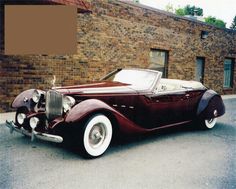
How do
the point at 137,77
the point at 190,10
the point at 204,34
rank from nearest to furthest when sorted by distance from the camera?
the point at 137,77
the point at 204,34
the point at 190,10

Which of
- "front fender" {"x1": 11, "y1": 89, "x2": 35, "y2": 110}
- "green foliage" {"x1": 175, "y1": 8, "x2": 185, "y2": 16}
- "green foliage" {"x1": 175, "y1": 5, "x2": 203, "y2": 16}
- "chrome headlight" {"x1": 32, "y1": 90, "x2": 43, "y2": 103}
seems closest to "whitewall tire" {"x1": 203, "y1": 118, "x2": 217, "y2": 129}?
"chrome headlight" {"x1": 32, "y1": 90, "x2": 43, "y2": 103}

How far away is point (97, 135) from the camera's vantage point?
445 centimetres

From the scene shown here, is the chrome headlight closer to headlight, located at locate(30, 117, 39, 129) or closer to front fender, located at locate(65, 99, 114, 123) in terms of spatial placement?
headlight, located at locate(30, 117, 39, 129)

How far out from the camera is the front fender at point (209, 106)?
21.5 ft

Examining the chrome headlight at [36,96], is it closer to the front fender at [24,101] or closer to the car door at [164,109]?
the front fender at [24,101]

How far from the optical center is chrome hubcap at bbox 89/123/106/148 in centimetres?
443

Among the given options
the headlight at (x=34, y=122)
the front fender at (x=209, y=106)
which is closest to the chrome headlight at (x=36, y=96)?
the headlight at (x=34, y=122)

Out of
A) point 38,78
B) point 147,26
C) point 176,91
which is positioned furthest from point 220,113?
point 147,26

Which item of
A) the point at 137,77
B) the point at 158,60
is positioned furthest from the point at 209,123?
the point at 158,60

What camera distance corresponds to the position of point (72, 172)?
380 cm

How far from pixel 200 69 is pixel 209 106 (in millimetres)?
8970

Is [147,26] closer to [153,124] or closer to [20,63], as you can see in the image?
[20,63]

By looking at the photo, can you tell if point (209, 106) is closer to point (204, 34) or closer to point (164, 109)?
point (164, 109)

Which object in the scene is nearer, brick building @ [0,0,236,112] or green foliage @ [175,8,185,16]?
brick building @ [0,0,236,112]
